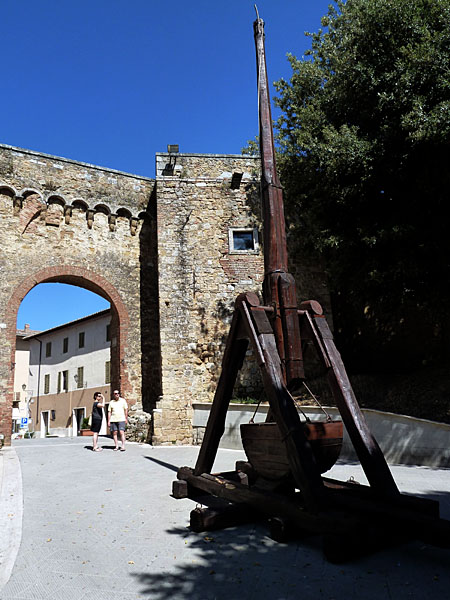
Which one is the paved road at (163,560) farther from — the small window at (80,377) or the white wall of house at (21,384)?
the white wall of house at (21,384)

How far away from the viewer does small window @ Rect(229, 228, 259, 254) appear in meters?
12.1

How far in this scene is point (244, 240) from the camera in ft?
40.2

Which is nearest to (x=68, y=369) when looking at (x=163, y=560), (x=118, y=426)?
(x=118, y=426)

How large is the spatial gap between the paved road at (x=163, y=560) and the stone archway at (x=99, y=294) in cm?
611

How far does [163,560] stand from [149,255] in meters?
10.1

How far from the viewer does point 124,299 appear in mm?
12250

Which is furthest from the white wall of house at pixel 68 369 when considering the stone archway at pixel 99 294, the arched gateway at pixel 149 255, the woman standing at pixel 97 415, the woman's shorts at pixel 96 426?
the woman's shorts at pixel 96 426

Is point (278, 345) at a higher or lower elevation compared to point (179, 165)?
lower

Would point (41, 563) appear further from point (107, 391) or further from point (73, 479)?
point (107, 391)

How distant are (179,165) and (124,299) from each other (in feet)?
12.9

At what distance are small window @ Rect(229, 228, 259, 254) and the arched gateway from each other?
0.03 metres

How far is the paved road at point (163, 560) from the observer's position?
278 cm

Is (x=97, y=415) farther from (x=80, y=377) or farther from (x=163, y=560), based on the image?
(x=80, y=377)

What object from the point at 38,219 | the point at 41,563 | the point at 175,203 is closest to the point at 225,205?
the point at 175,203
